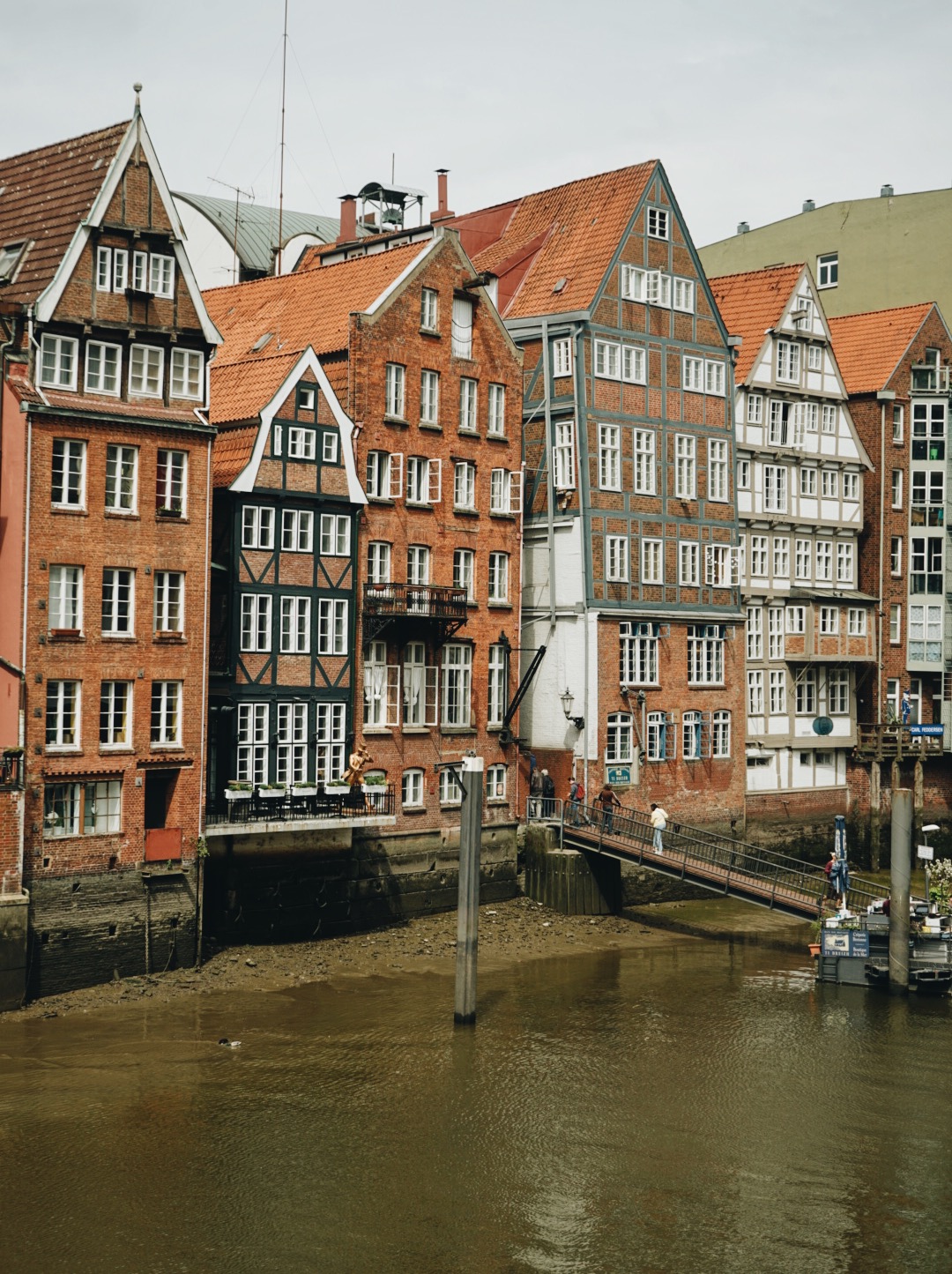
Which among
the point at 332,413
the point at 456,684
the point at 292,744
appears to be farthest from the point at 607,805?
the point at 332,413

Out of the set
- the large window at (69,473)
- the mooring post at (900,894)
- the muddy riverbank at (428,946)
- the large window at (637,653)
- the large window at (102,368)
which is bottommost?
the muddy riverbank at (428,946)

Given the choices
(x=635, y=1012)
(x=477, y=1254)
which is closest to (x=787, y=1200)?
(x=477, y=1254)

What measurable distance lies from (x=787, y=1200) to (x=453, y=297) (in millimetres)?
32824

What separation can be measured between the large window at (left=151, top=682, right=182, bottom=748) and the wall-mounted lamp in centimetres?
1673

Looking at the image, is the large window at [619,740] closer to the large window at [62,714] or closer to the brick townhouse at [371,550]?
the brick townhouse at [371,550]

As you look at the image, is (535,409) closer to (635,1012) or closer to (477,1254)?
(635,1012)

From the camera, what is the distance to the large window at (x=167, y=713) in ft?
140

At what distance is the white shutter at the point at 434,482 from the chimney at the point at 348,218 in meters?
16.2

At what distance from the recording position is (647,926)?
2061 inches

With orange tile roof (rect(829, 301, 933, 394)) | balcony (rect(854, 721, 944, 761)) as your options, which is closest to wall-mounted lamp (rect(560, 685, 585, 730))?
balcony (rect(854, 721, 944, 761))

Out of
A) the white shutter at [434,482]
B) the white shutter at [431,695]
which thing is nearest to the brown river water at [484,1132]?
the white shutter at [431,695]

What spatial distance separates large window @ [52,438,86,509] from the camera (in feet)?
133

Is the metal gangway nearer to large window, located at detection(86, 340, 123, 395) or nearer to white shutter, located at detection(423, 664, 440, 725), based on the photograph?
white shutter, located at detection(423, 664, 440, 725)

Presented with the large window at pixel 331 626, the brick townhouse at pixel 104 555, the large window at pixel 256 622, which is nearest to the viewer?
the brick townhouse at pixel 104 555
